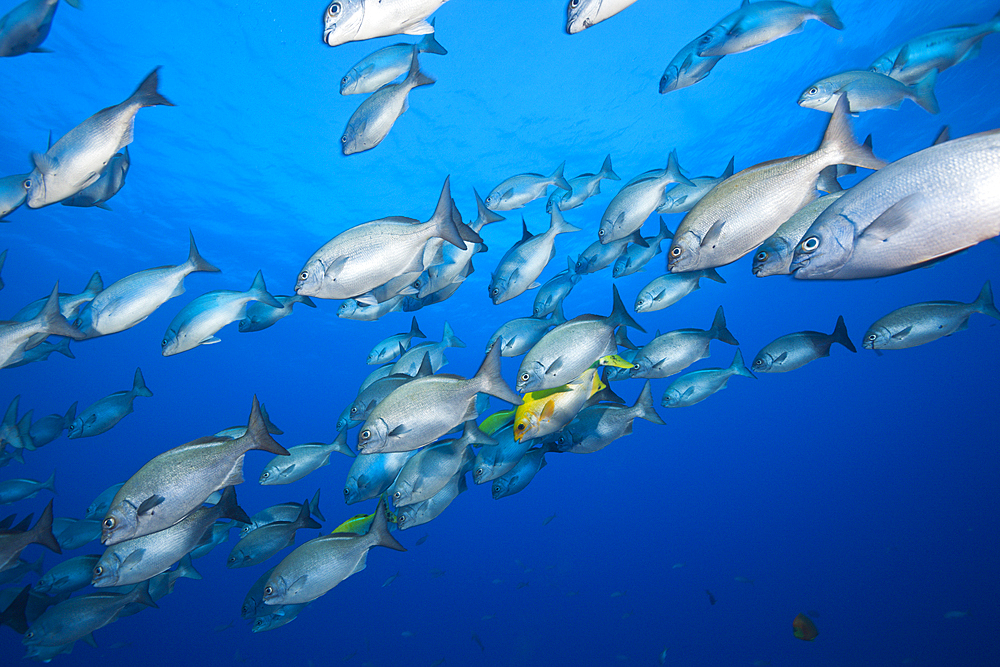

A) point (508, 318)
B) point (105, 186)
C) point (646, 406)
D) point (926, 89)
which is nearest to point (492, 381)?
point (646, 406)

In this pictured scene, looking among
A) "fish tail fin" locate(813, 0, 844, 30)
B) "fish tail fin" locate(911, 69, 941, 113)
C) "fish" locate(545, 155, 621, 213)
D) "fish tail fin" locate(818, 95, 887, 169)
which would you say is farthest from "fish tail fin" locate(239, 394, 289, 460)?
"fish tail fin" locate(911, 69, 941, 113)

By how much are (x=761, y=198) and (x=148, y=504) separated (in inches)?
141

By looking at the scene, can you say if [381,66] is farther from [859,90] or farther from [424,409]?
[859,90]

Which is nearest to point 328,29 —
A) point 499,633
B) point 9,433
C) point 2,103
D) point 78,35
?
point 9,433

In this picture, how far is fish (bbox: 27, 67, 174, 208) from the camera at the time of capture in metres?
2.56

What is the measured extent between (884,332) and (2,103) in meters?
23.2

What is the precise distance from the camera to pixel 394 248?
9.70 feet

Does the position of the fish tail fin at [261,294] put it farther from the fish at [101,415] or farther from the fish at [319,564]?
the fish at [319,564]

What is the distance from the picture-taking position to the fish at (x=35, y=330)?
2825 mm

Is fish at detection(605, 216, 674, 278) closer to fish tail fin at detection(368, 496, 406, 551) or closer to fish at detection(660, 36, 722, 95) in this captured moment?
fish at detection(660, 36, 722, 95)

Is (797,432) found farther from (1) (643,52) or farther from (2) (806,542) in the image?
(1) (643,52)

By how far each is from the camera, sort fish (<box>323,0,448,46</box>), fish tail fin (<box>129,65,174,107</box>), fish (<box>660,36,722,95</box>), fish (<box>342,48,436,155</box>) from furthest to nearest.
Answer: fish (<box>660,36,722,95</box>) < fish (<box>342,48,436,155</box>) < fish tail fin (<box>129,65,174,107</box>) < fish (<box>323,0,448,46</box>)

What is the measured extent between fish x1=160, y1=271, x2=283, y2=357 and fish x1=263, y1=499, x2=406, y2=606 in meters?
1.85

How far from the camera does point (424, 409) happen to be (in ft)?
8.95
